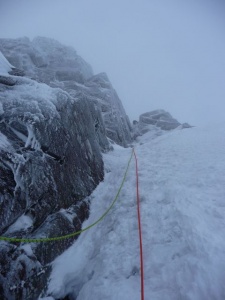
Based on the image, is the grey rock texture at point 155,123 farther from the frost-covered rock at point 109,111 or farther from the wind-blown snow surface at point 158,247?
the wind-blown snow surface at point 158,247

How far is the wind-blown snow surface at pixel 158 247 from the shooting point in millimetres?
4445

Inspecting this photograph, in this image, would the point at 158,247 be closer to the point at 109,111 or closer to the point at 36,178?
A: the point at 36,178

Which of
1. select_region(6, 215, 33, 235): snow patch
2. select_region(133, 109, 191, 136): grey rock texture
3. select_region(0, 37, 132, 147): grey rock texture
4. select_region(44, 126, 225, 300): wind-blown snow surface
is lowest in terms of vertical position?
select_region(44, 126, 225, 300): wind-blown snow surface

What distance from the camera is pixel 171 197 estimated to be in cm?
772

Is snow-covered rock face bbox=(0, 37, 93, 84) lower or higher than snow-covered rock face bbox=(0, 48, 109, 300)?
higher

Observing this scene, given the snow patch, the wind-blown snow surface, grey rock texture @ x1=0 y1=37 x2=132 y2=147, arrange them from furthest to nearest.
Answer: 1. grey rock texture @ x1=0 y1=37 x2=132 y2=147
2. the snow patch
3. the wind-blown snow surface

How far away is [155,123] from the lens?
49.9m

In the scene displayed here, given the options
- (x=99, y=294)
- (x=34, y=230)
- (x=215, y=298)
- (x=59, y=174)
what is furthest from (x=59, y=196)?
(x=215, y=298)

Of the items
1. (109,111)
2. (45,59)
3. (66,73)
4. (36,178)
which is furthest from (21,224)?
(45,59)

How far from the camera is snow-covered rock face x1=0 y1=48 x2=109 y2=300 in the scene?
505 centimetres

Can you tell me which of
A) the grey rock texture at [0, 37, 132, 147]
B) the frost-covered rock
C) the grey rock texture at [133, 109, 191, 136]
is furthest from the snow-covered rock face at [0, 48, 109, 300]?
the grey rock texture at [133, 109, 191, 136]

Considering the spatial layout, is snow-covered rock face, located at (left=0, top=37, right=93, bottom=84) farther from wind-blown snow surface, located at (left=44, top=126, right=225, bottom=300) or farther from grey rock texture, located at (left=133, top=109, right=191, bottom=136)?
wind-blown snow surface, located at (left=44, top=126, right=225, bottom=300)

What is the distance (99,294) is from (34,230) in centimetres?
245

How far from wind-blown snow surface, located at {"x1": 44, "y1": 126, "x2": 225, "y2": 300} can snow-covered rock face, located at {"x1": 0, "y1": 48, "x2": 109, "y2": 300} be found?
0.65m
